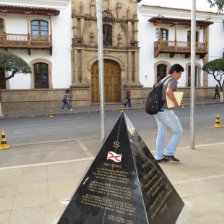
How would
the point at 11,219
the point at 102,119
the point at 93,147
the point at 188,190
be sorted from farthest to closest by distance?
1. the point at 93,147
2. the point at 102,119
3. the point at 188,190
4. the point at 11,219

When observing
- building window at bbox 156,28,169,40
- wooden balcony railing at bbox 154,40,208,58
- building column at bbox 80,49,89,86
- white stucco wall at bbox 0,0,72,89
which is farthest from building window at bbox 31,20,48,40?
building window at bbox 156,28,169,40

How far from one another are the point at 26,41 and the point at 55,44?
7.42 ft

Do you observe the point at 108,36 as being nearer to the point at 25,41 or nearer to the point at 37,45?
the point at 37,45

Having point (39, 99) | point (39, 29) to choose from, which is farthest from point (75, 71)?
point (39, 29)

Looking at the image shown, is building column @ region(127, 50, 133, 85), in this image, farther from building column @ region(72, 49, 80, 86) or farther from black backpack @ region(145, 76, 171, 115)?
black backpack @ region(145, 76, 171, 115)

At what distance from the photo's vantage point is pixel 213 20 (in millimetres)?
24453

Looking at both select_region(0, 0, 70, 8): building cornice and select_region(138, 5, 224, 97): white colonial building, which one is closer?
select_region(0, 0, 70, 8): building cornice

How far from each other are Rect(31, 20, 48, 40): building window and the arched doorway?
471cm

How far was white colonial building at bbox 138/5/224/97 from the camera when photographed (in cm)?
2203

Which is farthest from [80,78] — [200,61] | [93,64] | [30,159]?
[30,159]

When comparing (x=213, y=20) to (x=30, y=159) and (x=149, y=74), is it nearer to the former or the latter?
(x=149, y=74)

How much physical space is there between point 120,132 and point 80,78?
18.7m

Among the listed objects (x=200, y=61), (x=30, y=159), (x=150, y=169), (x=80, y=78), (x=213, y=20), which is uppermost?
(x=213, y=20)

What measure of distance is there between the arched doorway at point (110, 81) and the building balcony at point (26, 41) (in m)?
4.44
